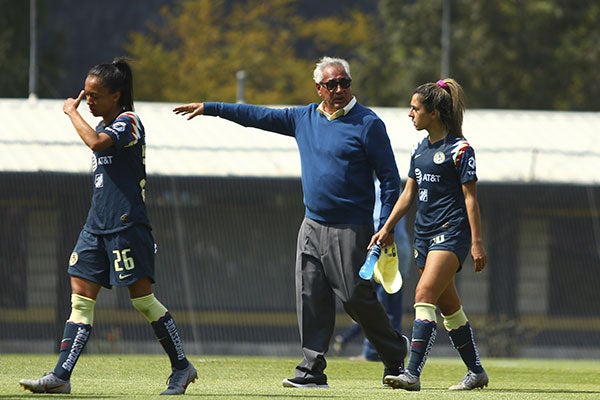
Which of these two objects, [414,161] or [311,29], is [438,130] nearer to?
[414,161]

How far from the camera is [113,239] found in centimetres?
821

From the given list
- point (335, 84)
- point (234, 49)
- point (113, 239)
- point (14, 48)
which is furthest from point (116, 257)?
point (234, 49)

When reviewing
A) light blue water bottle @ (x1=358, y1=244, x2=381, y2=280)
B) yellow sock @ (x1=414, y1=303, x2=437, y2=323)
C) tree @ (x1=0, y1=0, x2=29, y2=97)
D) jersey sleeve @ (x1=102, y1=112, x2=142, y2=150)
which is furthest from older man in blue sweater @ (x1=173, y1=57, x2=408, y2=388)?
tree @ (x1=0, y1=0, x2=29, y2=97)

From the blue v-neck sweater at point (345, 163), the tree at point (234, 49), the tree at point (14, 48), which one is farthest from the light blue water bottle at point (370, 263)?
the tree at point (234, 49)

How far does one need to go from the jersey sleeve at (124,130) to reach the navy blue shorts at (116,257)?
1.59 ft

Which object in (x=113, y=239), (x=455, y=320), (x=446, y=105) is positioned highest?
(x=446, y=105)

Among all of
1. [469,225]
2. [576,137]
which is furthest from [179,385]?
[576,137]

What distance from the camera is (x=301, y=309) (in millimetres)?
9438

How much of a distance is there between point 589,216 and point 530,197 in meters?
0.84

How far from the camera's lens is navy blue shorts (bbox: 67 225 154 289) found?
8180mm

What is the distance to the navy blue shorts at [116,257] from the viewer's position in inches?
322

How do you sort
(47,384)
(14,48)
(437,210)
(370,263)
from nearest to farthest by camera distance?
(47,384) < (370,263) < (437,210) < (14,48)

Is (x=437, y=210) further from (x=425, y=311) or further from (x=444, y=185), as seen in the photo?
(x=425, y=311)

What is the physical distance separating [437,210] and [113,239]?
7.10ft
